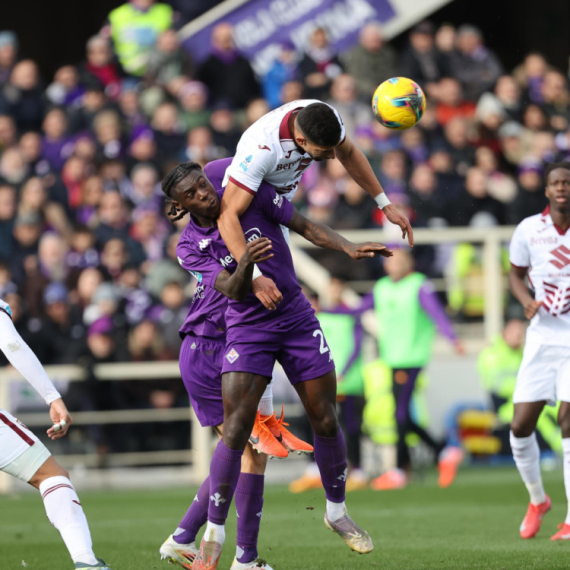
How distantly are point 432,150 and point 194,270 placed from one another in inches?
340

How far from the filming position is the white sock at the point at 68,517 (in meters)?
5.31

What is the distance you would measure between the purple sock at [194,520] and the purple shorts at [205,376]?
1.36 feet

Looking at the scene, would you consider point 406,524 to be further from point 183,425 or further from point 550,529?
point 183,425

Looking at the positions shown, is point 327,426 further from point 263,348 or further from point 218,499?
point 218,499

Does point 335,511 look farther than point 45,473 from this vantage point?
Yes

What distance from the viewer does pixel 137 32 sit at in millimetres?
15844

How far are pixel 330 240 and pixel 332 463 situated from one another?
130 cm

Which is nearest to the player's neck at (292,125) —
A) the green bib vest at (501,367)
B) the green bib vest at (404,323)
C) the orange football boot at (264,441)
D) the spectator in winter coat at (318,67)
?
the orange football boot at (264,441)

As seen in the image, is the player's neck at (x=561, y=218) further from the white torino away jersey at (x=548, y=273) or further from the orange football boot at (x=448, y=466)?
the orange football boot at (x=448, y=466)

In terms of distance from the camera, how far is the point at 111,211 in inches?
553

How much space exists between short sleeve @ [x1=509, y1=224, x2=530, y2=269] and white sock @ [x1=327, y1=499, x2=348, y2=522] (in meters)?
2.63

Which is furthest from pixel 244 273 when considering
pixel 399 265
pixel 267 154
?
pixel 399 265

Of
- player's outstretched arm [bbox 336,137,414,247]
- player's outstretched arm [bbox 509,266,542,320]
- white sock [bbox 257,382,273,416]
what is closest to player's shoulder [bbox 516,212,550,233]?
player's outstretched arm [bbox 509,266,542,320]

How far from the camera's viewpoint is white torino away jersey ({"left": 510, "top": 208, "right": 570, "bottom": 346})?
26.0ft
